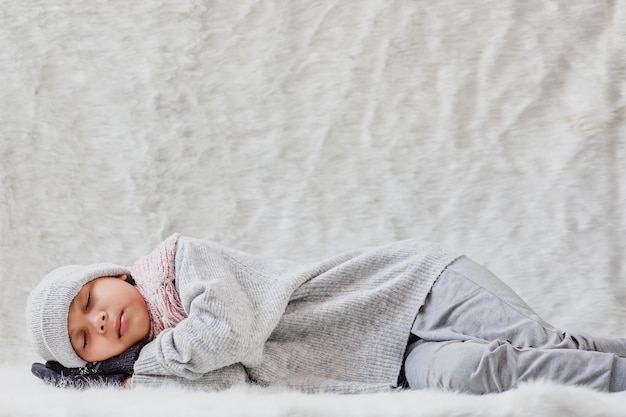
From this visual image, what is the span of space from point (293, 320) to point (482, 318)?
30cm

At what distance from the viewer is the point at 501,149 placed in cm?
161

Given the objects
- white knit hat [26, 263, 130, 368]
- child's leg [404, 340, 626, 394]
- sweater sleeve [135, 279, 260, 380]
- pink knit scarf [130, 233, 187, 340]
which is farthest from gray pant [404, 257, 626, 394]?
A: white knit hat [26, 263, 130, 368]

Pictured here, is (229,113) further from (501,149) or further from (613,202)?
(613,202)

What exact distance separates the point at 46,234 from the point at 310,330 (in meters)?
0.69

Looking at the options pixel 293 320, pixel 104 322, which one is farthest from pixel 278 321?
pixel 104 322

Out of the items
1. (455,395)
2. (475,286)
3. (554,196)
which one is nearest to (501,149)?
(554,196)

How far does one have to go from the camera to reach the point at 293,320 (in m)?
1.32

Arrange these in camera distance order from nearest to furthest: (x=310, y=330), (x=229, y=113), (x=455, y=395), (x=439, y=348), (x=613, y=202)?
(x=455, y=395) → (x=439, y=348) → (x=310, y=330) → (x=613, y=202) → (x=229, y=113)

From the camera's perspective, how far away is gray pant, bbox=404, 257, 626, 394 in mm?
1104

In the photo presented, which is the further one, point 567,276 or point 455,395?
point 567,276

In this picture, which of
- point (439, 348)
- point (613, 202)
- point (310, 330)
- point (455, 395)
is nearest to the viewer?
point (455, 395)

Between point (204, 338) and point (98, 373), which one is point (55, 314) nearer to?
point (98, 373)

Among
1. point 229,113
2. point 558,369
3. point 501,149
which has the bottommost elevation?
point 558,369

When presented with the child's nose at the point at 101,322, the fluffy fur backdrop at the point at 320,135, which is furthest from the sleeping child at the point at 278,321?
the fluffy fur backdrop at the point at 320,135
